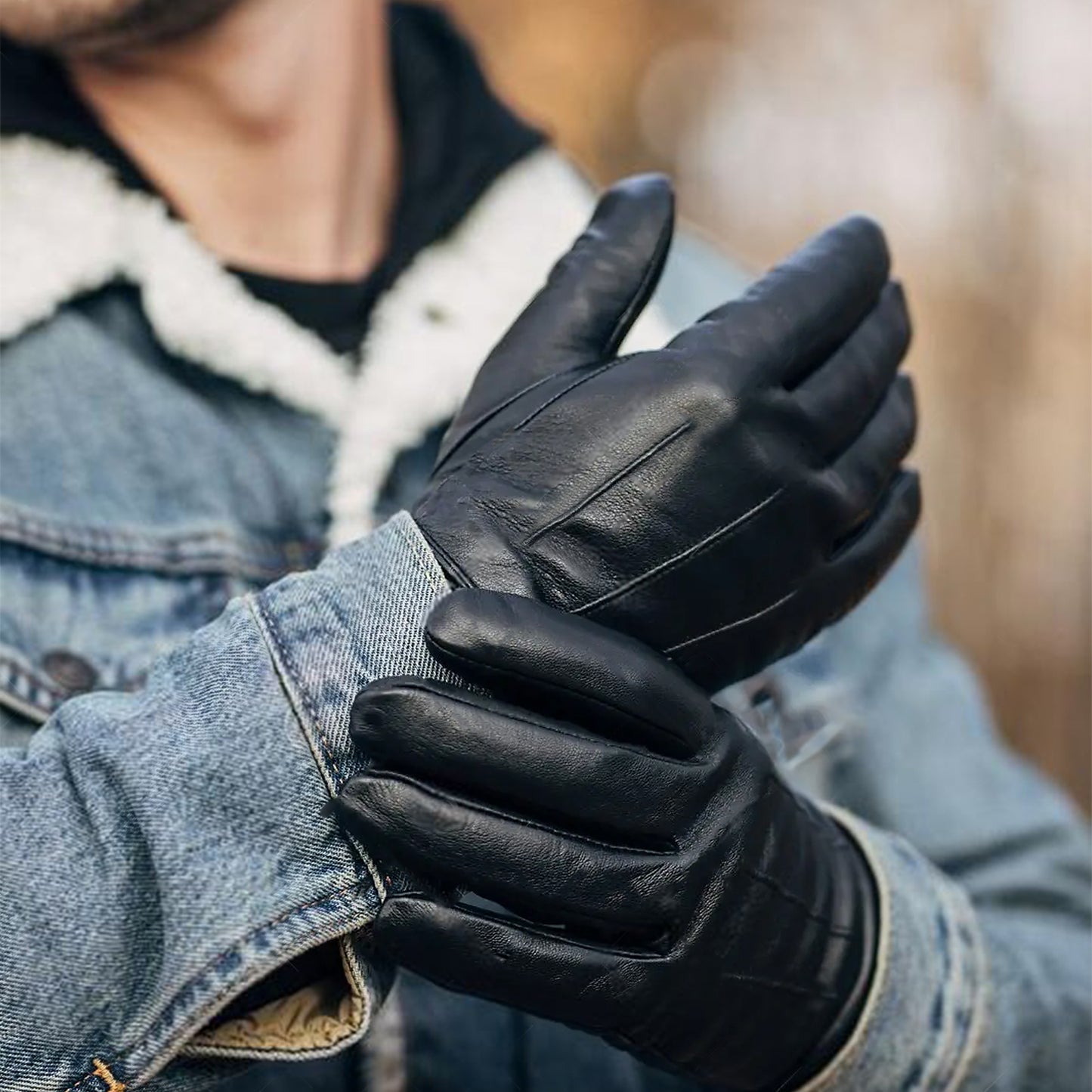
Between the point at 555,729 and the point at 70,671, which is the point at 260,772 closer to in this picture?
the point at 555,729

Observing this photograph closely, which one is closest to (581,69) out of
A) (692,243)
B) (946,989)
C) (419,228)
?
(692,243)

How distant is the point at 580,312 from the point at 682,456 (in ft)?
0.44

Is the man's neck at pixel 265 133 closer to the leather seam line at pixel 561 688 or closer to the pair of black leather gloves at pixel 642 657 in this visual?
the pair of black leather gloves at pixel 642 657

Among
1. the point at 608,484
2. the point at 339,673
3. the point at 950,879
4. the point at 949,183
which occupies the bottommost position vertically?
the point at 949,183

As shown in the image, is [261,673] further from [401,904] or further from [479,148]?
[479,148]

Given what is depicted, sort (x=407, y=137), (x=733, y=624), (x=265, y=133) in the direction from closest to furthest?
(x=733, y=624) < (x=265, y=133) < (x=407, y=137)

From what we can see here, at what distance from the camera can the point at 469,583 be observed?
77 centimetres

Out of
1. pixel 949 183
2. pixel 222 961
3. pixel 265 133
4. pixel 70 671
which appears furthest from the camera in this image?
pixel 949 183

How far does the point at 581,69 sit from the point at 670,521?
11.3ft

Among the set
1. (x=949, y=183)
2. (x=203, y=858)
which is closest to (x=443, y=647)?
(x=203, y=858)

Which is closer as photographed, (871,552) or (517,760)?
(517,760)

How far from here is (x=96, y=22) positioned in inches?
44.2

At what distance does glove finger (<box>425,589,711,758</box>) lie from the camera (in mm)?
713

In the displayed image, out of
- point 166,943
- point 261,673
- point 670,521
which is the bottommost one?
point 166,943
